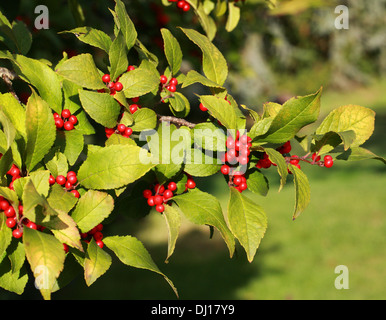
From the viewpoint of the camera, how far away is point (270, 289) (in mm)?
5121

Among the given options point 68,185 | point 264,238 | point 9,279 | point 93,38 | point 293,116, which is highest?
point 93,38

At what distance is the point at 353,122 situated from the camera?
58.3 inches

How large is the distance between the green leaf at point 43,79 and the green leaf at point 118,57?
16 cm

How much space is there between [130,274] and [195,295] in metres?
1.09

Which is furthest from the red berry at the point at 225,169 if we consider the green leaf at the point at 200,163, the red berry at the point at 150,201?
the red berry at the point at 150,201

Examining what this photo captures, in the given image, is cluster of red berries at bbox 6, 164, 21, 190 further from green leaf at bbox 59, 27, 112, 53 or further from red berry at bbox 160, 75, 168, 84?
red berry at bbox 160, 75, 168, 84

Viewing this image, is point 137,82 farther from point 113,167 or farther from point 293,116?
point 293,116

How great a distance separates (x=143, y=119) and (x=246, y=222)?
0.41 metres

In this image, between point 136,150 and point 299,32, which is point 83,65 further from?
point 299,32

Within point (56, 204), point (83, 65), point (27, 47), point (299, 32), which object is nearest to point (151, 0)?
point (27, 47)

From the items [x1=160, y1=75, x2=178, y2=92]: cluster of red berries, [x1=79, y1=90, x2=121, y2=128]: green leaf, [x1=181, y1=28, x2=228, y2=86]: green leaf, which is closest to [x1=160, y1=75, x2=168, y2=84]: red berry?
[x1=160, y1=75, x2=178, y2=92]: cluster of red berries

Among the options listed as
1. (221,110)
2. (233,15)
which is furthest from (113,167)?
(233,15)

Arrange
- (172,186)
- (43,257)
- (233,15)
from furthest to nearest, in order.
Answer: (233,15) < (172,186) < (43,257)

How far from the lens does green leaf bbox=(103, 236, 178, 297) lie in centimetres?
131
